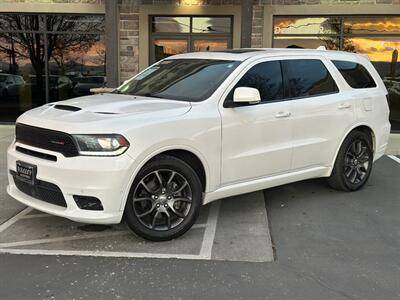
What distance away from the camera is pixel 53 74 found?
12469 millimetres

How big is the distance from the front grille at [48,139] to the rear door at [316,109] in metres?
2.55

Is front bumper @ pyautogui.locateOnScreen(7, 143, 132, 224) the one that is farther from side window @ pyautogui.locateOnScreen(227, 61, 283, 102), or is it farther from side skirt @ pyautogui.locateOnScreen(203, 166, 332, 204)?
side window @ pyautogui.locateOnScreen(227, 61, 283, 102)

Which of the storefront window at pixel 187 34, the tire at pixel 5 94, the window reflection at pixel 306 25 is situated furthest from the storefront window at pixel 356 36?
the tire at pixel 5 94

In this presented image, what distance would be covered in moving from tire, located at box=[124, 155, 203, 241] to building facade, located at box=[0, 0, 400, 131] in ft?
23.5

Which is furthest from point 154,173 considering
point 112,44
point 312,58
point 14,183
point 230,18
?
point 230,18

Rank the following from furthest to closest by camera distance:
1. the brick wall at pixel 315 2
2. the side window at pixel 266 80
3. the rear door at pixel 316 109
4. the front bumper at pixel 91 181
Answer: the brick wall at pixel 315 2
the rear door at pixel 316 109
the side window at pixel 266 80
the front bumper at pixel 91 181

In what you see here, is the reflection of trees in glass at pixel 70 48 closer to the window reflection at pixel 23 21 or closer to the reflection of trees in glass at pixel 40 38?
the reflection of trees in glass at pixel 40 38

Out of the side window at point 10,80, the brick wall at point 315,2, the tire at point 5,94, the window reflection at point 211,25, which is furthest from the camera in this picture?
the tire at point 5,94

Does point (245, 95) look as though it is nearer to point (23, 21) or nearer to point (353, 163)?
point (353, 163)

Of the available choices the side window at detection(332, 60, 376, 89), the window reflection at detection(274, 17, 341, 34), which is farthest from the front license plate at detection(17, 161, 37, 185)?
the window reflection at detection(274, 17, 341, 34)

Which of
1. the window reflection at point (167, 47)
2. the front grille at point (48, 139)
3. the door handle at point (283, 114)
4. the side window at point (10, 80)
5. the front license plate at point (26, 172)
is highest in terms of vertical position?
the window reflection at point (167, 47)

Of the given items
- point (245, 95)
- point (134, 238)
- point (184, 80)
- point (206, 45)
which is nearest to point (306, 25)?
point (206, 45)

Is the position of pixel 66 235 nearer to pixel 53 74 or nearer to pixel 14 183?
pixel 14 183

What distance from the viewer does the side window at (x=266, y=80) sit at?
5.39 meters
